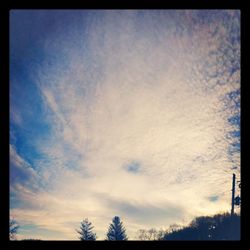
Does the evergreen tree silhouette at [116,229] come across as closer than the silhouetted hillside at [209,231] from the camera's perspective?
No

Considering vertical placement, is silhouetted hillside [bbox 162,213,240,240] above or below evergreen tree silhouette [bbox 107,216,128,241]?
above

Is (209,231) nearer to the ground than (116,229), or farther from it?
farther from it

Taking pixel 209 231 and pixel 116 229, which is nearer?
pixel 209 231

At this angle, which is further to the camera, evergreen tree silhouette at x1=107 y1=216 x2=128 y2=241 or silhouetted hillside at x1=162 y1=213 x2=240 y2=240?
evergreen tree silhouette at x1=107 y1=216 x2=128 y2=241

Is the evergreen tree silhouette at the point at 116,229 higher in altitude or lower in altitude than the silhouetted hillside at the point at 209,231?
lower
